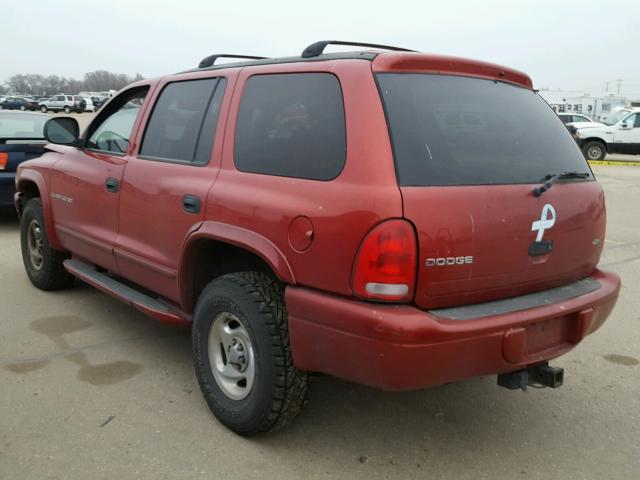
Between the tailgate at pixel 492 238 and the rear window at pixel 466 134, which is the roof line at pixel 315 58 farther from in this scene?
the tailgate at pixel 492 238

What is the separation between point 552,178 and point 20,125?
7.59 meters

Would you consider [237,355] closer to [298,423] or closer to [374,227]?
[298,423]

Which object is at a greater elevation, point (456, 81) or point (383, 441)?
point (456, 81)

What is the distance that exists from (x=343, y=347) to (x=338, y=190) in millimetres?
626

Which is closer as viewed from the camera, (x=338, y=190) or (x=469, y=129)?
(x=338, y=190)

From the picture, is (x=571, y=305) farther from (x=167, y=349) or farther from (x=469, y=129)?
(x=167, y=349)

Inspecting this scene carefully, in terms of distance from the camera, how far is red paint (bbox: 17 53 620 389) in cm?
233

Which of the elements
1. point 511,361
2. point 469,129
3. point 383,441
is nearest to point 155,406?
point 383,441

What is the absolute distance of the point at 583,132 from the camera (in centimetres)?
2086

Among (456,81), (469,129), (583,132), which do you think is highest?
(456,81)

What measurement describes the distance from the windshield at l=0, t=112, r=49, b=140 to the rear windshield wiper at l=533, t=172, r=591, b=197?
714 cm

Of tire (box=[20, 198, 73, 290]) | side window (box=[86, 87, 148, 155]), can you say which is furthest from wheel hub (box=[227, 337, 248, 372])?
tire (box=[20, 198, 73, 290])

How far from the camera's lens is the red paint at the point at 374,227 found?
2330 mm

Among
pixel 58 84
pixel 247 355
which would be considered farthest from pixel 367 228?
pixel 58 84
